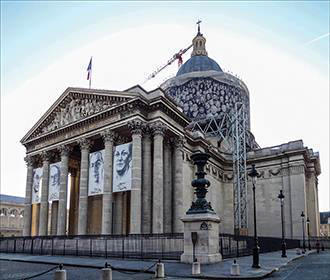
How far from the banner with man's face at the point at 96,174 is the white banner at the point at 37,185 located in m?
10.4

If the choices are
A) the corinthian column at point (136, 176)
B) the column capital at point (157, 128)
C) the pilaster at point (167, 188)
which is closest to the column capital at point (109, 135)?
the corinthian column at point (136, 176)

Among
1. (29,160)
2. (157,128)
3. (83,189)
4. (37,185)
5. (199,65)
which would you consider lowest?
(83,189)

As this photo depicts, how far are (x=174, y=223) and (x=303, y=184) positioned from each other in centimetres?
2124

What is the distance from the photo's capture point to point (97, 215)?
138ft

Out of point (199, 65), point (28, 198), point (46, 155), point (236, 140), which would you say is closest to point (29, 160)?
point (46, 155)

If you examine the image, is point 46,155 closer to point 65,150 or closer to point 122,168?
point 65,150

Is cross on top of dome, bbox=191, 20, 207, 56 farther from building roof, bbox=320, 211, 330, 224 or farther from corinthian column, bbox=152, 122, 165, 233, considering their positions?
building roof, bbox=320, 211, 330, 224

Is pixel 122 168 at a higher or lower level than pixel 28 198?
higher

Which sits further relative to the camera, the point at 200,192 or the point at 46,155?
the point at 46,155

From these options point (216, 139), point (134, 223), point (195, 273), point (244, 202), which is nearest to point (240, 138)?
point (216, 139)

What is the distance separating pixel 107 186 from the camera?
111ft

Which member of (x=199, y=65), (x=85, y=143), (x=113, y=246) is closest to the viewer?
(x=113, y=246)

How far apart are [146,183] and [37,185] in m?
17.3

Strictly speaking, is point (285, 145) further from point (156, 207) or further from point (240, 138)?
point (156, 207)
